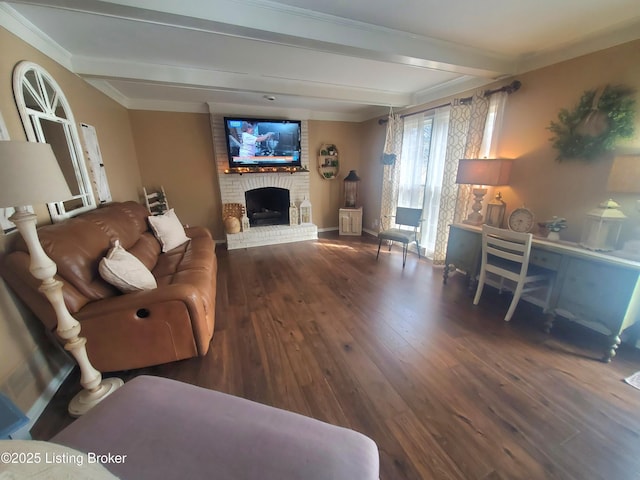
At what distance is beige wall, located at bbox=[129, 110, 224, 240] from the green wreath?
4679 mm

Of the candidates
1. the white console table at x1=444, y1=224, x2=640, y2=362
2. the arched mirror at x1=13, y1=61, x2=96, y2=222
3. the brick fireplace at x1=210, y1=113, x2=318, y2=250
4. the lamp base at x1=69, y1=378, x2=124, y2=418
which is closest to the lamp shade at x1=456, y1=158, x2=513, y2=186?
the white console table at x1=444, y1=224, x2=640, y2=362

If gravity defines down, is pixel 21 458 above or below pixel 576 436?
above

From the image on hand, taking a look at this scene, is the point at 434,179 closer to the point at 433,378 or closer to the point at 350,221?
the point at 350,221

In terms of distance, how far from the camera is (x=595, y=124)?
209 centimetres

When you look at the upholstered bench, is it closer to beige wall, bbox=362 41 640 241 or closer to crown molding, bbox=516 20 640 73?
beige wall, bbox=362 41 640 241

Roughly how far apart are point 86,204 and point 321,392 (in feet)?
9.32

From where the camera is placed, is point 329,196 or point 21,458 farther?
point 329,196

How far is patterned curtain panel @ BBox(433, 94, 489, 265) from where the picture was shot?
2955mm

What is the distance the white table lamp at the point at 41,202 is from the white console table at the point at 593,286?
336 cm

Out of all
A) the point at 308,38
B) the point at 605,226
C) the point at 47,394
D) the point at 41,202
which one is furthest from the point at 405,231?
the point at 47,394

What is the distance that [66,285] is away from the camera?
1510mm

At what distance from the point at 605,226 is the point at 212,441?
Answer: 113 inches

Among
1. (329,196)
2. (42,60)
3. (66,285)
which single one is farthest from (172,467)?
(329,196)

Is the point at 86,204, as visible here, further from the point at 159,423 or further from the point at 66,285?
the point at 159,423
